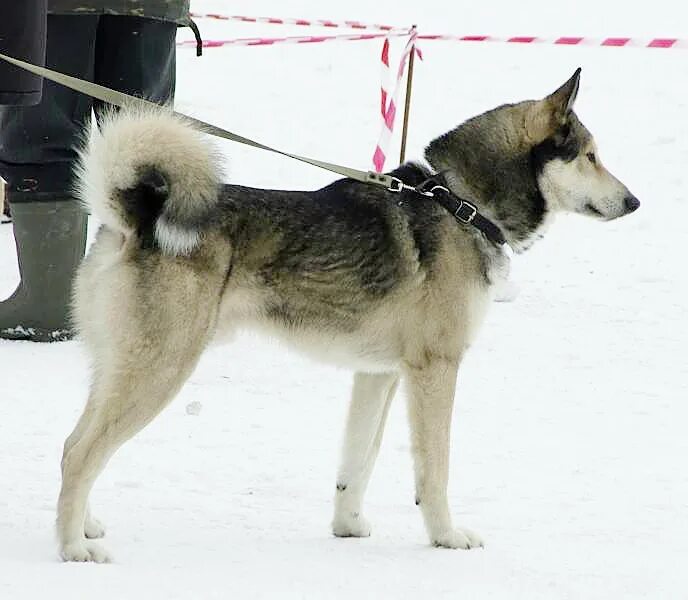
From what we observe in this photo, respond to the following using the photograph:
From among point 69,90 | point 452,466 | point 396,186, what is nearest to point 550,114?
point 396,186

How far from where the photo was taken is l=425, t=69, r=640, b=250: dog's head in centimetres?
414

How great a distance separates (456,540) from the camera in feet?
12.6

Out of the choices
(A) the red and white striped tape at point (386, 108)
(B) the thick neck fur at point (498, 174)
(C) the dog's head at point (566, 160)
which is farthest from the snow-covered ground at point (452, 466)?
(C) the dog's head at point (566, 160)

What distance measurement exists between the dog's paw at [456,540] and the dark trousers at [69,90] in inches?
103

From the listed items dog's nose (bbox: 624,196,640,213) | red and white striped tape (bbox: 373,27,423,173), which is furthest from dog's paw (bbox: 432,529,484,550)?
red and white striped tape (bbox: 373,27,423,173)

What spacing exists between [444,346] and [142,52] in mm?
2489

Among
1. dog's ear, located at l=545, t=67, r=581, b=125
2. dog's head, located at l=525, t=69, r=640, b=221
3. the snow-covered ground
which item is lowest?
the snow-covered ground

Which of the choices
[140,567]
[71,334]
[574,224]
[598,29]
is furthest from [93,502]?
[598,29]

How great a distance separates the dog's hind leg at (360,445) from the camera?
13.0ft

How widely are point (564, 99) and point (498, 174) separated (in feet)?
1.08

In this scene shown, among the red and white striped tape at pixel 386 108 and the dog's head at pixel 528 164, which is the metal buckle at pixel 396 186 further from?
the red and white striped tape at pixel 386 108

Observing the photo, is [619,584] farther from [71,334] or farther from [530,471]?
[71,334]

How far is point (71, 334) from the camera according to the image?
5910 millimetres

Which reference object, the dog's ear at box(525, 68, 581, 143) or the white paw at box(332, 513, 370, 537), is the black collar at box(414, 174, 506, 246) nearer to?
the dog's ear at box(525, 68, 581, 143)
